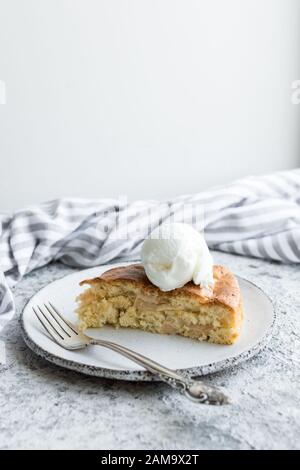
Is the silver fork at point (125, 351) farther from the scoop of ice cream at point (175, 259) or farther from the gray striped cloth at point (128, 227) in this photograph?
the gray striped cloth at point (128, 227)

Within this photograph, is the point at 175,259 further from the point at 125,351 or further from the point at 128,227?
the point at 128,227

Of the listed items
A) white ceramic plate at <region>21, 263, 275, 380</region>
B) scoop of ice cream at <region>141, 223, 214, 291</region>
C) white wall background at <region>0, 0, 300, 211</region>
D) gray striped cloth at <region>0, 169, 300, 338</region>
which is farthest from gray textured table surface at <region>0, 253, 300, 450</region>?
white wall background at <region>0, 0, 300, 211</region>

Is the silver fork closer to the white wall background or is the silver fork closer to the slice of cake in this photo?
the slice of cake

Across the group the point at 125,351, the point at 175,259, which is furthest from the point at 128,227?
the point at 125,351

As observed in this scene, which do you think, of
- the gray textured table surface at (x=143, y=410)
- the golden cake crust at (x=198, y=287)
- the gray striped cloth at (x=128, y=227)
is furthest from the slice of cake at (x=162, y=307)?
the gray striped cloth at (x=128, y=227)
